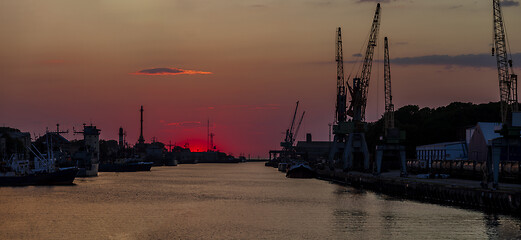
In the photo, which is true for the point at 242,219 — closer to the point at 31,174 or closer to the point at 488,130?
the point at 488,130

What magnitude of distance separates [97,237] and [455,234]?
102 feet

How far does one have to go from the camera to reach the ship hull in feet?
461

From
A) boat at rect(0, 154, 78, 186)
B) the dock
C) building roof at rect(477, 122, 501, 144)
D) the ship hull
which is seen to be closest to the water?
the dock

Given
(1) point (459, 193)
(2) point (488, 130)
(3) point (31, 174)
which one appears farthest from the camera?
(3) point (31, 174)

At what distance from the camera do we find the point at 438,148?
166 meters

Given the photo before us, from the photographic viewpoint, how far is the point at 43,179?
146500 millimetres

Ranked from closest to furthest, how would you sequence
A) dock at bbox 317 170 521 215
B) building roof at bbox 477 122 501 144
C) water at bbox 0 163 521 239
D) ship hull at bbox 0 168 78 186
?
water at bbox 0 163 521 239 → dock at bbox 317 170 521 215 → building roof at bbox 477 122 501 144 → ship hull at bbox 0 168 78 186

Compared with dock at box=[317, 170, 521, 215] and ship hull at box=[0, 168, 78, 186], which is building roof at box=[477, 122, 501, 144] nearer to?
dock at box=[317, 170, 521, 215]

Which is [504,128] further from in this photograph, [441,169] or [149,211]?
[441,169]

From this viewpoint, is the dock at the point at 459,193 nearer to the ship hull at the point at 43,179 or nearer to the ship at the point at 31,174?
the ship hull at the point at 43,179

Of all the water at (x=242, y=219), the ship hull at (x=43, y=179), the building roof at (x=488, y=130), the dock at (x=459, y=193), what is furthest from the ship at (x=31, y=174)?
the building roof at (x=488, y=130)

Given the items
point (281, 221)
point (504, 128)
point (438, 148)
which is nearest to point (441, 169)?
point (438, 148)

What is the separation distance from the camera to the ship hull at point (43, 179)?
14062 cm

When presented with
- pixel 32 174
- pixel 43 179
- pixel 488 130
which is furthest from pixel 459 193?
pixel 43 179
